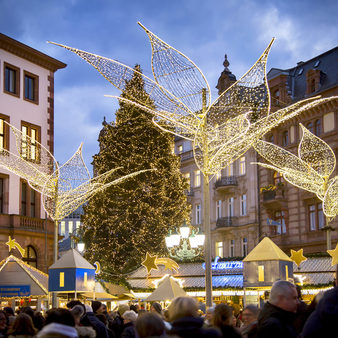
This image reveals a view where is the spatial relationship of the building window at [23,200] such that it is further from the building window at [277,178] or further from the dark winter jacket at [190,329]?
the dark winter jacket at [190,329]

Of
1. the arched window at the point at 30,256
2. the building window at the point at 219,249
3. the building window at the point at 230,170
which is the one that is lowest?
the arched window at the point at 30,256

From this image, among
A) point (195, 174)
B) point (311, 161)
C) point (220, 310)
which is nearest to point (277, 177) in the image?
point (195, 174)

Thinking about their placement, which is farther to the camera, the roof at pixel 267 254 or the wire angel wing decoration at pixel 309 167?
the wire angel wing decoration at pixel 309 167

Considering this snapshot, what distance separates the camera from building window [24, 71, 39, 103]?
1461 inches

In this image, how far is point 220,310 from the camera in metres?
7.11

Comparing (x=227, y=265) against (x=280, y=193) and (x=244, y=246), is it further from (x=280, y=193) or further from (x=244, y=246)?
(x=244, y=246)

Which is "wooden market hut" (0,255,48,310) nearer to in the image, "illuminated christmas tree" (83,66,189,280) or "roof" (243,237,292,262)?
"roof" (243,237,292,262)

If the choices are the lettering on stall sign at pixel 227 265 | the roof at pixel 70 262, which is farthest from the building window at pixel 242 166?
the roof at pixel 70 262

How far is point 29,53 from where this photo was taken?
3684 cm

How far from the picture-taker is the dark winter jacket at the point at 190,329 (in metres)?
5.79

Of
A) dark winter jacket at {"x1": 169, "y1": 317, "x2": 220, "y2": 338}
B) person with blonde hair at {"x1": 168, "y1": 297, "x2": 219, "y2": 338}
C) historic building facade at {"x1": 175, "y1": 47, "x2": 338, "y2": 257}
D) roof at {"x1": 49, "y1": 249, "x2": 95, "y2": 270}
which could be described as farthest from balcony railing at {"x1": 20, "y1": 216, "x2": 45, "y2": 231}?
dark winter jacket at {"x1": 169, "y1": 317, "x2": 220, "y2": 338}

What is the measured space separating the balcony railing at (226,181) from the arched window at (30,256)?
20.8 metres

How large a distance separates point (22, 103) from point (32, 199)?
16.9 ft

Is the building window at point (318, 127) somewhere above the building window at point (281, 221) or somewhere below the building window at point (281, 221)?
above
